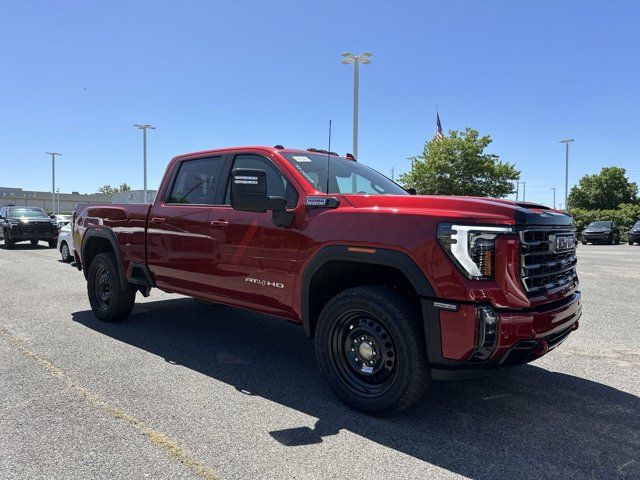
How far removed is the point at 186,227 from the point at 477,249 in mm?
3037

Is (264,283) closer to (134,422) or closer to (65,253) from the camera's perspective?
(134,422)

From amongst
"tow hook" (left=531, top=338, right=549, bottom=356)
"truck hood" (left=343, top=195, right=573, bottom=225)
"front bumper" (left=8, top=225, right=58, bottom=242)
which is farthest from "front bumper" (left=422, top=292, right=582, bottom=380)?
"front bumper" (left=8, top=225, right=58, bottom=242)

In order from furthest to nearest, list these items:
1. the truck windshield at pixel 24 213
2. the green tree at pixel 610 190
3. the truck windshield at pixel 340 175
→ the green tree at pixel 610 190, the truck windshield at pixel 24 213, the truck windshield at pixel 340 175

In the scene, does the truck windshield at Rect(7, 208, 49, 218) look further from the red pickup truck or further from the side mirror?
the side mirror

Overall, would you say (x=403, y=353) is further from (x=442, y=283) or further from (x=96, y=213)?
(x=96, y=213)

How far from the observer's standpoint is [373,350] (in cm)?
356

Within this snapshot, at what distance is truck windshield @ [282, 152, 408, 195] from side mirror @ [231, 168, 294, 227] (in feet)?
1.30

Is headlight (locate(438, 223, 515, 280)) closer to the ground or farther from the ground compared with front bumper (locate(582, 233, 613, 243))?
farther from the ground

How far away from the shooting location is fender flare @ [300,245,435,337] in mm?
3221

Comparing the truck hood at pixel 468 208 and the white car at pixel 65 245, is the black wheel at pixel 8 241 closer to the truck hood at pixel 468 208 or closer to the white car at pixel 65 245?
the white car at pixel 65 245

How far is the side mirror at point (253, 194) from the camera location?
3.84 m

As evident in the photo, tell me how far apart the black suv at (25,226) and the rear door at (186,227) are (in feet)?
54.7

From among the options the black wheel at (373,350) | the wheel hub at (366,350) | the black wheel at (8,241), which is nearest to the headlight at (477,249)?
the black wheel at (373,350)

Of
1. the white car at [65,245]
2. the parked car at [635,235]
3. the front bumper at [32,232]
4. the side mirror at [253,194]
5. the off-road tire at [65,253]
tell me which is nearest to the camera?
the side mirror at [253,194]
